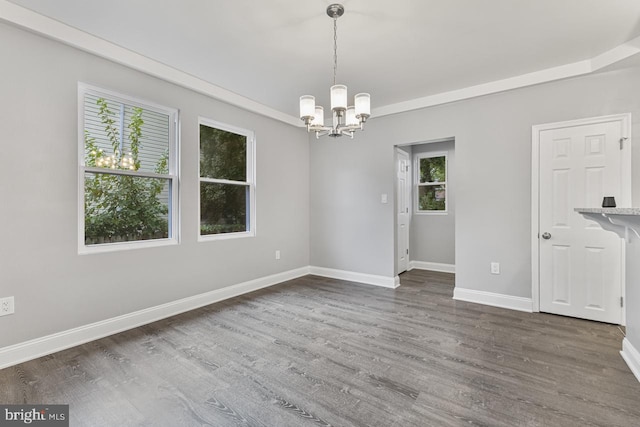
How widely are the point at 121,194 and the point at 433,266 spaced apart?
5023 millimetres

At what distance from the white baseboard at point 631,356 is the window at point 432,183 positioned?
11.1 feet

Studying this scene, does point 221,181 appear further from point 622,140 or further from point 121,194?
point 622,140

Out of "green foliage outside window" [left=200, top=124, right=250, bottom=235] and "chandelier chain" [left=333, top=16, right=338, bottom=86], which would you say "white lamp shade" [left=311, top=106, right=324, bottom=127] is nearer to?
"chandelier chain" [left=333, top=16, right=338, bottom=86]

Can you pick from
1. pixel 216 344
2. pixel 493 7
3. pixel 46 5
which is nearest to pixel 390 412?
pixel 216 344

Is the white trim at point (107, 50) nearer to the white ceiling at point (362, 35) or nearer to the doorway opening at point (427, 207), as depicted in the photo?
the white ceiling at point (362, 35)

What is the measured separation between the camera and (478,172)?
3713 mm

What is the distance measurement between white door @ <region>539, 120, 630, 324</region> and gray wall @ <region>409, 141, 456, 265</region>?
1.99 metres

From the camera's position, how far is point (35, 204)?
236 cm

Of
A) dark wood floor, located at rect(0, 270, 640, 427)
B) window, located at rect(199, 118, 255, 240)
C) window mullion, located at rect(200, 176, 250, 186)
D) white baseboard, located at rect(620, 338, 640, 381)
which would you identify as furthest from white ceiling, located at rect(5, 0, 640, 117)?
dark wood floor, located at rect(0, 270, 640, 427)

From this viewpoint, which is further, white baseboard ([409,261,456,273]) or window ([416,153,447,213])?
window ([416,153,447,213])

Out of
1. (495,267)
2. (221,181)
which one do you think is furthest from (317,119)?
(495,267)

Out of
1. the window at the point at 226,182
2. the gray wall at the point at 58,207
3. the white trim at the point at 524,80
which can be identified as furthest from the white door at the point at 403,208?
the gray wall at the point at 58,207

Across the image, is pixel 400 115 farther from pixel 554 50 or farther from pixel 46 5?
pixel 46 5

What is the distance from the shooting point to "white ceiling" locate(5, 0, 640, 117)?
2229 mm
